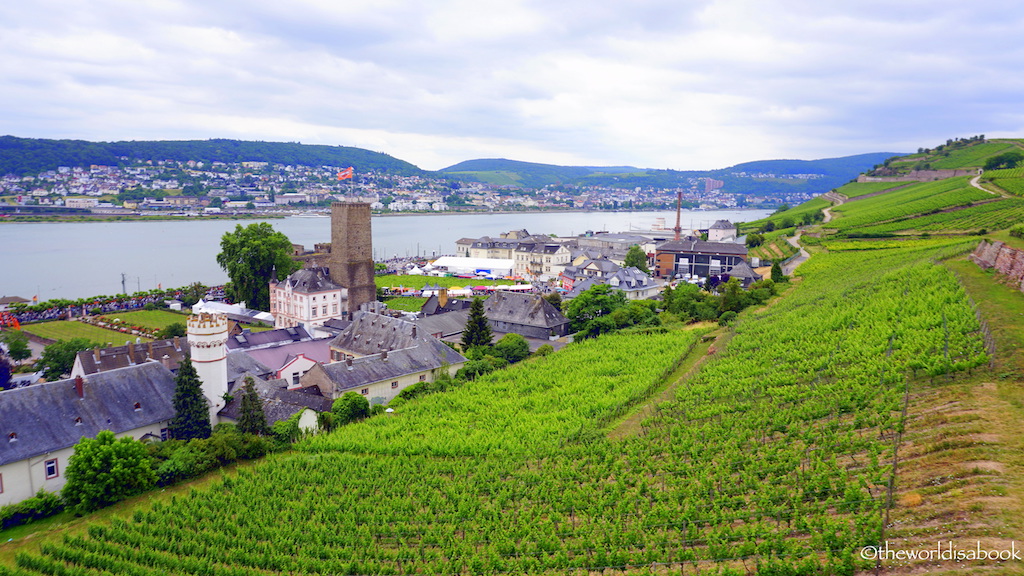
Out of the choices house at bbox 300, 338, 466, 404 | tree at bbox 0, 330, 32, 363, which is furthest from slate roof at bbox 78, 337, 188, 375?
tree at bbox 0, 330, 32, 363

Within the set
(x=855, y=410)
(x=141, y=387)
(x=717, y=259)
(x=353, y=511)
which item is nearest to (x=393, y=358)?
(x=141, y=387)

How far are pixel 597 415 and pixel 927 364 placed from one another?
1059 centimetres

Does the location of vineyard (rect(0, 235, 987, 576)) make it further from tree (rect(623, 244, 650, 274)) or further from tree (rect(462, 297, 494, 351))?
tree (rect(623, 244, 650, 274))

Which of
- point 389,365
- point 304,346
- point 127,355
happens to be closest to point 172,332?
point 304,346

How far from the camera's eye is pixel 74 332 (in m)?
45.4

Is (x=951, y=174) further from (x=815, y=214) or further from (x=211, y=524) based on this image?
(x=211, y=524)

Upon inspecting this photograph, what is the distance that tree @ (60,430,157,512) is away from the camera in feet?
57.1

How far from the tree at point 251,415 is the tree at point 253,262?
108 ft

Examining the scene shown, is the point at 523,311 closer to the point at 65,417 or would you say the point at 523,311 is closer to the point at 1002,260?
the point at 1002,260

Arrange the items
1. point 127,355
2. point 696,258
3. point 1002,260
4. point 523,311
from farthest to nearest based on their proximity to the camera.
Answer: point 696,258, point 523,311, point 127,355, point 1002,260

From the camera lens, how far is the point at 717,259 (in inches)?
2699

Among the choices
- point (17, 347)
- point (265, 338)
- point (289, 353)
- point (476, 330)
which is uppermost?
point (476, 330)

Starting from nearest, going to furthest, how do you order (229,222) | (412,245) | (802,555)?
(802,555) → (412,245) → (229,222)

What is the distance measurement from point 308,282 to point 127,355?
1796cm
